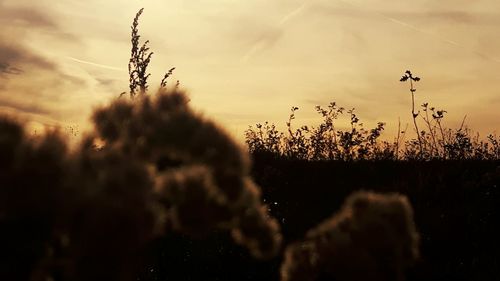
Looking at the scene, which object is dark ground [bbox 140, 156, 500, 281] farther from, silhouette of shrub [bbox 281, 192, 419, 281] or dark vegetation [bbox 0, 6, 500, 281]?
silhouette of shrub [bbox 281, 192, 419, 281]

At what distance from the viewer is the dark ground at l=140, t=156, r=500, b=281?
5875mm

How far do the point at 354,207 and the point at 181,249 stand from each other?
16.3ft

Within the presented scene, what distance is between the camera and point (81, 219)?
4.05 ft

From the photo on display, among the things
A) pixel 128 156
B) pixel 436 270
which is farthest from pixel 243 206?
pixel 436 270

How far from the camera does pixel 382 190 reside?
325 inches

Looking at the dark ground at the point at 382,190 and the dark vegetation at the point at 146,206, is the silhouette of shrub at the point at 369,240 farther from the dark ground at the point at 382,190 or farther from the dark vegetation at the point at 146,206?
the dark ground at the point at 382,190

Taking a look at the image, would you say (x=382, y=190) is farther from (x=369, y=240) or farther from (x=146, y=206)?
(x=146, y=206)

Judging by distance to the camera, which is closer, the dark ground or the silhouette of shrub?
the silhouette of shrub

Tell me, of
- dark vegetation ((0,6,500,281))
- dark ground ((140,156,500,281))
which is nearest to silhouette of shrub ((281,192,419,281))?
dark vegetation ((0,6,500,281))

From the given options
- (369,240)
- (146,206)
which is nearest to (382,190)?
(369,240)

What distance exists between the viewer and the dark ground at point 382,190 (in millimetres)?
5875

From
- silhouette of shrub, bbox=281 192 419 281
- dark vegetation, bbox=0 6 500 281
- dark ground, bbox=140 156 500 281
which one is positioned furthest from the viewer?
dark ground, bbox=140 156 500 281

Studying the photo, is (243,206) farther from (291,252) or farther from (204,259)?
(204,259)

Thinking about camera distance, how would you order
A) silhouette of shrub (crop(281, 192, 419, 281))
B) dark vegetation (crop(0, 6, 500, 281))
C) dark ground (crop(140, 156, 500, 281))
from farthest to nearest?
1. dark ground (crop(140, 156, 500, 281))
2. silhouette of shrub (crop(281, 192, 419, 281))
3. dark vegetation (crop(0, 6, 500, 281))
